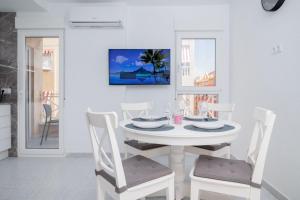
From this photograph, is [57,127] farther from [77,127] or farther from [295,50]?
[295,50]

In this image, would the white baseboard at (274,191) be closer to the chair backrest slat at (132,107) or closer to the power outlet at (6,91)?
the chair backrest slat at (132,107)

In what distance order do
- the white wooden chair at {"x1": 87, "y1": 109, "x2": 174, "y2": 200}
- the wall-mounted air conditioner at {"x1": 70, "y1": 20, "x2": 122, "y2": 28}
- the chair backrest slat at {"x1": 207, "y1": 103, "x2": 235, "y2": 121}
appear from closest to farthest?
the white wooden chair at {"x1": 87, "y1": 109, "x2": 174, "y2": 200} → the chair backrest slat at {"x1": 207, "y1": 103, "x2": 235, "y2": 121} → the wall-mounted air conditioner at {"x1": 70, "y1": 20, "x2": 122, "y2": 28}

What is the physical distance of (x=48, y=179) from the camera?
8.73 ft

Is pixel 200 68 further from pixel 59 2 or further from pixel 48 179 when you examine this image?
pixel 48 179

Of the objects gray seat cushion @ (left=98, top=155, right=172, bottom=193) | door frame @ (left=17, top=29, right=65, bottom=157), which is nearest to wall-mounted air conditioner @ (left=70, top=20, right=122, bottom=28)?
door frame @ (left=17, top=29, right=65, bottom=157)

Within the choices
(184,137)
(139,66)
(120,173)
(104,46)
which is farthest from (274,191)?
(104,46)

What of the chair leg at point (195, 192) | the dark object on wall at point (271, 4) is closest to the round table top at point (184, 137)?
the chair leg at point (195, 192)

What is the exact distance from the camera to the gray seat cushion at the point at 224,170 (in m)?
1.49

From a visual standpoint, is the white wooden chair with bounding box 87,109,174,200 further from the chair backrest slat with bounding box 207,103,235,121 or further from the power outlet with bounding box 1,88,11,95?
the power outlet with bounding box 1,88,11,95

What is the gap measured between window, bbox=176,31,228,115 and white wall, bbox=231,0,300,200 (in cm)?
41

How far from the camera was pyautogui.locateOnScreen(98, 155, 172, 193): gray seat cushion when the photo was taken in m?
1.45

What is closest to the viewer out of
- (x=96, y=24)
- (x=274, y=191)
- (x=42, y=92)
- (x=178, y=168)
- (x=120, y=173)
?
(x=120, y=173)

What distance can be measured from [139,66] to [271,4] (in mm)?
1919

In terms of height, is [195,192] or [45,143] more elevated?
[195,192]
